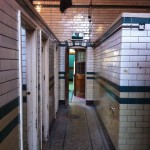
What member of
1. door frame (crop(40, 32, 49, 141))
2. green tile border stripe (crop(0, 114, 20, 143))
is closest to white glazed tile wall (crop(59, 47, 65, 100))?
door frame (crop(40, 32, 49, 141))

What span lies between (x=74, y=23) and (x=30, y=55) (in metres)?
4.86

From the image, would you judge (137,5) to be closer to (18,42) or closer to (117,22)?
(117,22)

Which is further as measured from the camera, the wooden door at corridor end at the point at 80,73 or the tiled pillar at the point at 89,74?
the wooden door at corridor end at the point at 80,73

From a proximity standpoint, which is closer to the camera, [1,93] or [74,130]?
[1,93]

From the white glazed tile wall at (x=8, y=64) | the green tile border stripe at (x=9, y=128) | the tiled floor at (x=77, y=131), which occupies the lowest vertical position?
the tiled floor at (x=77, y=131)

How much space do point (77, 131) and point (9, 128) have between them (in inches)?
120

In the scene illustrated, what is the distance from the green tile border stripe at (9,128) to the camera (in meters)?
1.72

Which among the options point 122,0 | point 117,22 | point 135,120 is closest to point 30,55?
point 117,22

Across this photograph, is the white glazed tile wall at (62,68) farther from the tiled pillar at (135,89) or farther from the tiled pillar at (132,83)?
the tiled pillar at (135,89)

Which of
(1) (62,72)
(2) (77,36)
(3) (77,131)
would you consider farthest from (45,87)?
(2) (77,36)

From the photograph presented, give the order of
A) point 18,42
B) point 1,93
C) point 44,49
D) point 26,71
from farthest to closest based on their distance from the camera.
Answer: point 44,49 → point 26,71 → point 18,42 → point 1,93

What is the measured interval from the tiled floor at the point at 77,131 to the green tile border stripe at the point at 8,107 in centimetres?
203

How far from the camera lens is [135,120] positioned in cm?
313

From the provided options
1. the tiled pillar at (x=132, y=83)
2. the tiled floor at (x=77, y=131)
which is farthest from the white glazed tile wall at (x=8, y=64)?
the tiled floor at (x=77, y=131)
